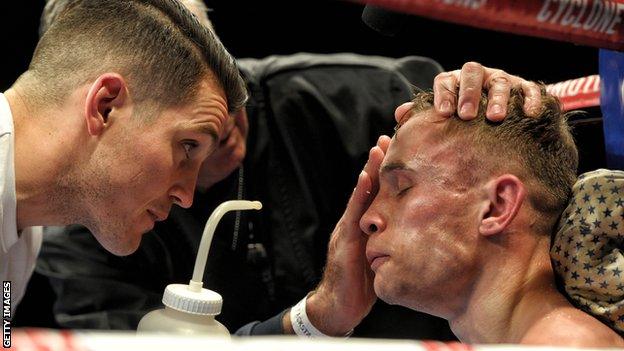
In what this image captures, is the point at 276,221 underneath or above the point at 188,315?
underneath

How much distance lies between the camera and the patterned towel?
1.21m

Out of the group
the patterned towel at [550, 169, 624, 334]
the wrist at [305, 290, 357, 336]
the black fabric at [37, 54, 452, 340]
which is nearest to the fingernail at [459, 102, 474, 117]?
the patterned towel at [550, 169, 624, 334]

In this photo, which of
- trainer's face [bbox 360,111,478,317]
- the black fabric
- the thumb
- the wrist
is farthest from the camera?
the black fabric

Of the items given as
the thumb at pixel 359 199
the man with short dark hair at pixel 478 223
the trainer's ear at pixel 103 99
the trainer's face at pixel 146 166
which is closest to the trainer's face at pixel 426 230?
the man with short dark hair at pixel 478 223

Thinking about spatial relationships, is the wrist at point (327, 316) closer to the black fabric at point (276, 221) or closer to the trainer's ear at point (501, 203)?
the trainer's ear at point (501, 203)

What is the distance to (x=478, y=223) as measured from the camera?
4.23 feet

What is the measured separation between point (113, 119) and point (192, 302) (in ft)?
1.53

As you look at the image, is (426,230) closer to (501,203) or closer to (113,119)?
(501,203)

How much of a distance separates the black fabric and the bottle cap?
2.64 ft

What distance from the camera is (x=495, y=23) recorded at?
40.2 inches

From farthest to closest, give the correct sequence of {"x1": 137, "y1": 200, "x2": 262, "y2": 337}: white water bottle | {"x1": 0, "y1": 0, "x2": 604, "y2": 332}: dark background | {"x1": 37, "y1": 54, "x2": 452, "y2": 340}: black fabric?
{"x1": 0, "y1": 0, "x2": 604, "y2": 332}: dark background → {"x1": 37, "y1": 54, "x2": 452, "y2": 340}: black fabric → {"x1": 137, "y1": 200, "x2": 262, "y2": 337}: white water bottle

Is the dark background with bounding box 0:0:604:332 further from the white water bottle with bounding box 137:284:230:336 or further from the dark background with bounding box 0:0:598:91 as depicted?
the white water bottle with bounding box 137:284:230:336

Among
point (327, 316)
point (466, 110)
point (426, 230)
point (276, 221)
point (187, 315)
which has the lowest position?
point (276, 221)

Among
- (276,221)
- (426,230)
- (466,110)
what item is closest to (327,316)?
(426,230)
